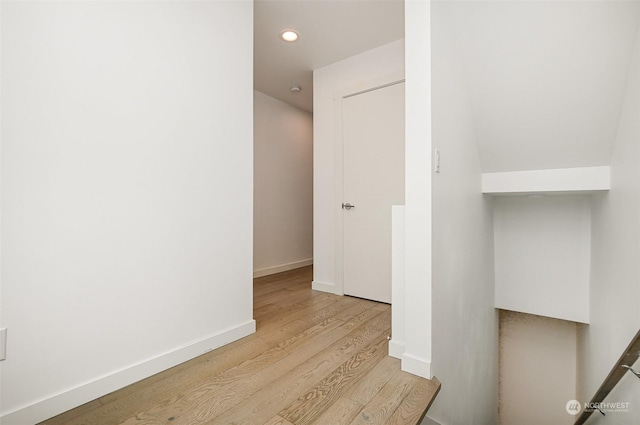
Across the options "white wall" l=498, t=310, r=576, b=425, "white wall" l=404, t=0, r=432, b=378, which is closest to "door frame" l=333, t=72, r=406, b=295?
"white wall" l=404, t=0, r=432, b=378

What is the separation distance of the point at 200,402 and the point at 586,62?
2.80m

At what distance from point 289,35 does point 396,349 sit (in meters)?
2.74

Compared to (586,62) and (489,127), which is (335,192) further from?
(586,62)

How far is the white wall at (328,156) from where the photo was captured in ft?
10.0

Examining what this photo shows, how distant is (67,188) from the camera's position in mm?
1273

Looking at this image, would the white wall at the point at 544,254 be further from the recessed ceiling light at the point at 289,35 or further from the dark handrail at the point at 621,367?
the recessed ceiling light at the point at 289,35

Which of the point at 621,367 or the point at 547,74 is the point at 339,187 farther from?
the point at 621,367

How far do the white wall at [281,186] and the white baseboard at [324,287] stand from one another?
38.5 inches

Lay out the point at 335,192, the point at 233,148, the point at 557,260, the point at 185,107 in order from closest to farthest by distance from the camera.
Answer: the point at 185,107, the point at 233,148, the point at 557,260, the point at 335,192

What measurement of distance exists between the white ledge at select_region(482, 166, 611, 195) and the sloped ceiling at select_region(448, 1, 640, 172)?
0.19ft

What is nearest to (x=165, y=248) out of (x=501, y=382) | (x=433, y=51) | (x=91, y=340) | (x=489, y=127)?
(x=91, y=340)

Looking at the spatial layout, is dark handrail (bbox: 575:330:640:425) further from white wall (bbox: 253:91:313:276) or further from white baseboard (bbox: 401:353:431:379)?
white wall (bbox: 253:91:313:276)

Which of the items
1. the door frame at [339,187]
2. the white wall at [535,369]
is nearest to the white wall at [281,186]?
the door frame at [339,187]

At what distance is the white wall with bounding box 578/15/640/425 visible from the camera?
1.55 m
